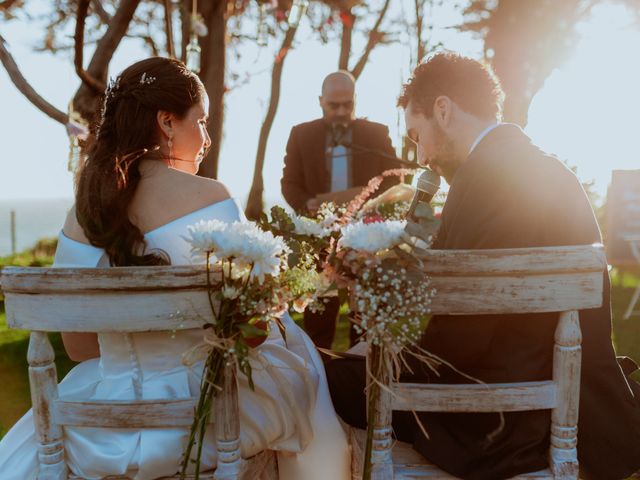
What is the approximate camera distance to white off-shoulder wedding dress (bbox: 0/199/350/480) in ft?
5.74

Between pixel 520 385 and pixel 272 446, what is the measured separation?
30.9 inches

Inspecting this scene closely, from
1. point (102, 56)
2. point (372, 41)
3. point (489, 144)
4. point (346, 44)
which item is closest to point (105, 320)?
point (489, 144)

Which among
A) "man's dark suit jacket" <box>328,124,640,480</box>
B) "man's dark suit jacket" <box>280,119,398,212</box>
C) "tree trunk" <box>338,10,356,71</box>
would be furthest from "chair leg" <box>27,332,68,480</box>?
"tree trunk" <box>338,10,356,71</box>

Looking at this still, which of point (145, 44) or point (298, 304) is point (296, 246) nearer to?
point (298, 304)

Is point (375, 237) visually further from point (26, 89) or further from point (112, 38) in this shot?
point (26, 89)

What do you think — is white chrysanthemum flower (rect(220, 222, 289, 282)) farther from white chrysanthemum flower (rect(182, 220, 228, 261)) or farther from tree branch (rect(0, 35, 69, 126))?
tree branch (rect(0, 35, 69, 126))

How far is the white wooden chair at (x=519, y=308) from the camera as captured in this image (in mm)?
1573

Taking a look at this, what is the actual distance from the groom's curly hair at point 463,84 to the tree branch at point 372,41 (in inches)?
335

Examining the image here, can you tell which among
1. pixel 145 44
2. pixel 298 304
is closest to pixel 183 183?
pixel 298 304

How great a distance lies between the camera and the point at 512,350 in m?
1.86

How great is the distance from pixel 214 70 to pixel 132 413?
142 inches

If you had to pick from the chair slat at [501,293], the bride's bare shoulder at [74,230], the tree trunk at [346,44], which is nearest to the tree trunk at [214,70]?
the bride's bare shoulder at [74,230]

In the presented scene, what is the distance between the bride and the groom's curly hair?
2.96 feet

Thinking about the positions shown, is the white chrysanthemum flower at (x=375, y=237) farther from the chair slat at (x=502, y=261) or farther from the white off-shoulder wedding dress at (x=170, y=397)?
the white off-shoulder wedding dress at (x=170, y=397)
